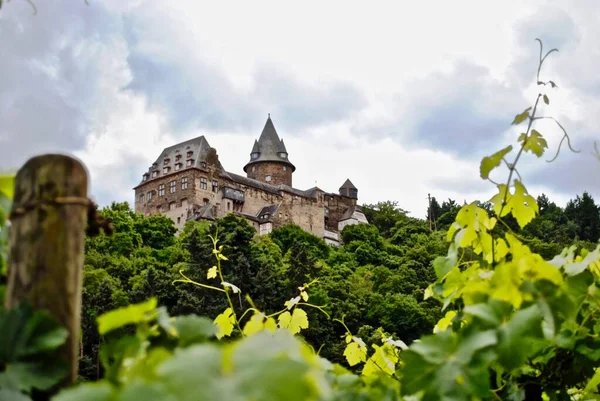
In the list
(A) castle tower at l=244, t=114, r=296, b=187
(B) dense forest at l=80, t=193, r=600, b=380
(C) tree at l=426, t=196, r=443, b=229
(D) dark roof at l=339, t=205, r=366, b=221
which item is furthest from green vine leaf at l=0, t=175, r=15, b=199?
(C) tree at l=426, t=196, r=443, b=229

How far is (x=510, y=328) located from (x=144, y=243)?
46.1 metres

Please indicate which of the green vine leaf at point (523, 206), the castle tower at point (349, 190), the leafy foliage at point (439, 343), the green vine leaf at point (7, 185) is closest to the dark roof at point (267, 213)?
the castle tower at point (349, 190)

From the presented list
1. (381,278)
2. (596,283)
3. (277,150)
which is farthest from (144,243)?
(596,283)

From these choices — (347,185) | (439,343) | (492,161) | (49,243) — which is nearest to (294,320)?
(492,161)

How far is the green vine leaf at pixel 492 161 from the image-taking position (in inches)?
57.6

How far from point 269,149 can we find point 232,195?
407 inches

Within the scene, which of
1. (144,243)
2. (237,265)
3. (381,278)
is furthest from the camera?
(144,243)

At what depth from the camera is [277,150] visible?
64.2 meters

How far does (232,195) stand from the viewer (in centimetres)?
5503

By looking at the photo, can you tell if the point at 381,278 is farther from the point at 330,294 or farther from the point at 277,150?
the point at 277,150

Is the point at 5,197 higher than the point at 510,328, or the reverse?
the point at 5,197

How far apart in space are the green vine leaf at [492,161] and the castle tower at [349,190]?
6414 centimetres

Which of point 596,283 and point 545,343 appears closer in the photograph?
point 545,343

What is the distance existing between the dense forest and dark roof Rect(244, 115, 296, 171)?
10611mm
